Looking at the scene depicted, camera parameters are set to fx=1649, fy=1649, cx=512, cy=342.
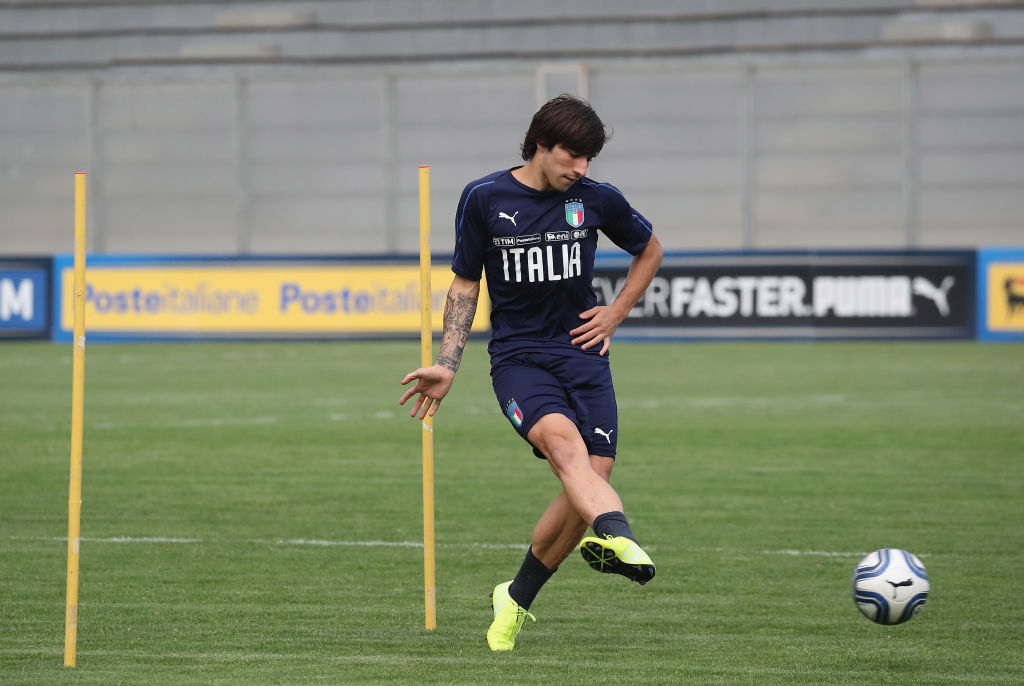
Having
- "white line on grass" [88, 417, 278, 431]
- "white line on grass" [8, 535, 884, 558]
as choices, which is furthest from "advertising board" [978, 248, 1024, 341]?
"white line on grass" [8, 535, 884, 558]

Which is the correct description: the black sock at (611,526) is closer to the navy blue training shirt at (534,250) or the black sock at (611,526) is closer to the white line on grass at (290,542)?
the navy blue training shirt at (534,250)

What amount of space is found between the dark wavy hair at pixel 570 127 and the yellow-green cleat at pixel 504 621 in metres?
1.73

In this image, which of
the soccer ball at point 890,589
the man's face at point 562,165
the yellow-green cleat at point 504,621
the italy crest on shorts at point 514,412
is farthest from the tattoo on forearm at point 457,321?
the soccer ball at point 890,589

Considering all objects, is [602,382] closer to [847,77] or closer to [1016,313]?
[1016,313]

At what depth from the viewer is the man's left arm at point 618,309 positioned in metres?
6.23

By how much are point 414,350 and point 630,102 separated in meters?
8.10

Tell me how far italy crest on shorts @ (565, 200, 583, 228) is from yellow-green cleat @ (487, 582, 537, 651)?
1431 mm

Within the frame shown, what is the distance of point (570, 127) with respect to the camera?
5.84 metres

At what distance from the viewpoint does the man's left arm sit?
6227 millimetres

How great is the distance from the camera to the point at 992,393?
17.3 m

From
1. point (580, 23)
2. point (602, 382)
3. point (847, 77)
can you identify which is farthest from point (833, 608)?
point (580, 23)

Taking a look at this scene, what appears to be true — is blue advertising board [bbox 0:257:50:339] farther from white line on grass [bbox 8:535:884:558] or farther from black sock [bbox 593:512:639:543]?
black sock [bbox 593:512:639:543]

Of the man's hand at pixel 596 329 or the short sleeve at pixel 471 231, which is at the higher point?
the short sleeve at pixel 471 231

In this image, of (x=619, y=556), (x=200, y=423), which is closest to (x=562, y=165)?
(x=619, y=556)
